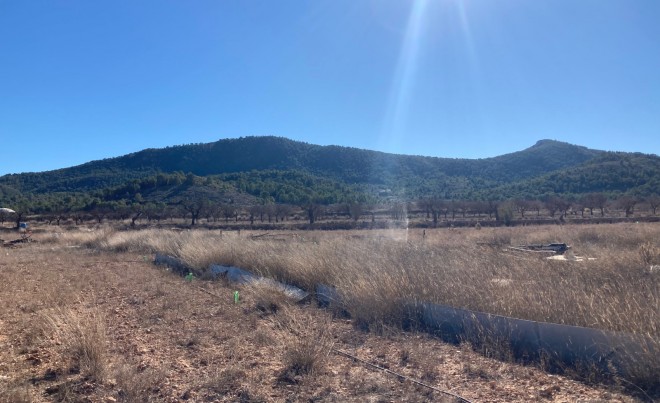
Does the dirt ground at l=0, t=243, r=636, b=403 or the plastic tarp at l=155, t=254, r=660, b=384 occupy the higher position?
the plastic tarp at l=155, t=254, r=660, b=384

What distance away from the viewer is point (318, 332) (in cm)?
828

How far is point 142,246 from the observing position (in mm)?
27438

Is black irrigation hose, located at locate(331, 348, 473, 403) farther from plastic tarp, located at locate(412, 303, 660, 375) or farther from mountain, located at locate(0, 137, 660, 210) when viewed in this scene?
mountain, located at locate(0, 137, 660, 210)

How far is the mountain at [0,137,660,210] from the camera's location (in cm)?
9206

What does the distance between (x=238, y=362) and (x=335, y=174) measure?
109375 millimetres

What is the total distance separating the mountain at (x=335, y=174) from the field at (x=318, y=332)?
73.1 metres

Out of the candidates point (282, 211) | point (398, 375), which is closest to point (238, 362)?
point (398, 375)

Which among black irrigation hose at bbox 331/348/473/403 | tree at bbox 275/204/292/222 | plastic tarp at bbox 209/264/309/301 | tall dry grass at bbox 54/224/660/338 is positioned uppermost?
tree at bbox 275/204/292/222

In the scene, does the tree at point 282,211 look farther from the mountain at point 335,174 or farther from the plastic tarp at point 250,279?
the plastic tarp at point 250,279

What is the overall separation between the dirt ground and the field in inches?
0.9

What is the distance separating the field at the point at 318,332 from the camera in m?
6.05

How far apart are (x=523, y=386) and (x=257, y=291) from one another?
6591 millimetres

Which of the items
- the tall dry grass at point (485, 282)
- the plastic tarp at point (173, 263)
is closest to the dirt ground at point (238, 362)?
the tall dry grass at point (485, 282)

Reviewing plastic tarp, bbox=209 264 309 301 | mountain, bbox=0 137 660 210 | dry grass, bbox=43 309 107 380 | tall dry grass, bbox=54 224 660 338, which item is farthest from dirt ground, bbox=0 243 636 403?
mountain, bbox=0 137 660 210
